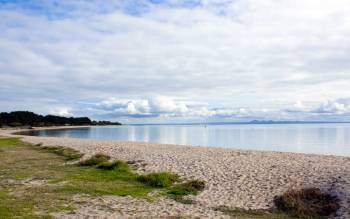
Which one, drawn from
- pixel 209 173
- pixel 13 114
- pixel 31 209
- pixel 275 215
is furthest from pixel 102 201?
pixel 13 114

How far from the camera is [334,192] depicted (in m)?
13.5

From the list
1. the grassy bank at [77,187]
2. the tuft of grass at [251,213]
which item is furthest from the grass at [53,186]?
the tuft of grass at [251,213]

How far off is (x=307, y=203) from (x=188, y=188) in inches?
192

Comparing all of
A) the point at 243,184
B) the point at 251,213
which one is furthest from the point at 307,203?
the point at 243,184

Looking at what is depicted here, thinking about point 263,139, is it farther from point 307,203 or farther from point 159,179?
point 307,203

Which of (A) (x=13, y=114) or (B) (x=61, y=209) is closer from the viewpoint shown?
(B) (x=61, y=209)

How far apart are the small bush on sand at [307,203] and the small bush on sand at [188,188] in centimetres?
340

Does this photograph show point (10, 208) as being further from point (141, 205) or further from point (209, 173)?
point (209, 173)

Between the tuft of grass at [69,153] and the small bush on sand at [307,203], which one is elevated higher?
the tuft of grass at [69,153]

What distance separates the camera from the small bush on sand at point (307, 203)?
11906 millimetres

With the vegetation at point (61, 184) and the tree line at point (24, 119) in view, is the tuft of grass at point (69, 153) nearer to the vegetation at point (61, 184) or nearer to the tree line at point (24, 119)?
the vegetation at point (61, 184)

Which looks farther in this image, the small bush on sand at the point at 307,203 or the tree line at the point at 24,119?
the tree line at the point at 24,119

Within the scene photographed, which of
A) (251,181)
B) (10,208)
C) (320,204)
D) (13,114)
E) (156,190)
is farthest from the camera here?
(13,114)

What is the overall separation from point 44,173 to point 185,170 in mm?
7364
